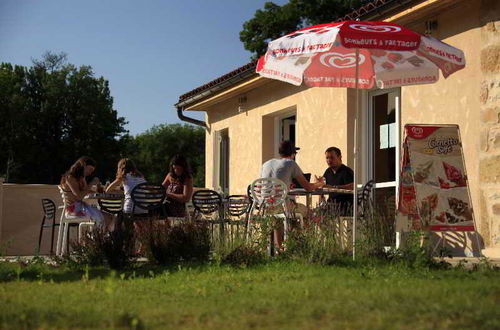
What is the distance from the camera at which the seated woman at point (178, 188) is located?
966cm

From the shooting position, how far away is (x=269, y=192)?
8586mm

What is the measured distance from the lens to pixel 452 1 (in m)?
8.29

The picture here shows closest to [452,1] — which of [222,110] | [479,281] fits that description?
[479,281]

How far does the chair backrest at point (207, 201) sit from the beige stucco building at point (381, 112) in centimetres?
220

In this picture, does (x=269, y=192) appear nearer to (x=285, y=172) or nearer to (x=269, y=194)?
(x=269, y=194)

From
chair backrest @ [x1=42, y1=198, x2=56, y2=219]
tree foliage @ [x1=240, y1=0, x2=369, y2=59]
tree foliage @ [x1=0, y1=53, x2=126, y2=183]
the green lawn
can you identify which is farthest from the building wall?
tree foliage @ [x1=0, y1=53, x2=126, y2=183]

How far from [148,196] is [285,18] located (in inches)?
1033

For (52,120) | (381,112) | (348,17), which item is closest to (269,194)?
(381,112)

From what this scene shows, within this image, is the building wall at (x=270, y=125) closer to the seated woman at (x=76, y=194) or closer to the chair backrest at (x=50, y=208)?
the seated woman at (x=76, y=194)

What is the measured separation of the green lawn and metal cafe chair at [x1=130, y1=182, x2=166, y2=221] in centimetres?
248

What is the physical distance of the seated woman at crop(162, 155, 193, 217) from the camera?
966 cm

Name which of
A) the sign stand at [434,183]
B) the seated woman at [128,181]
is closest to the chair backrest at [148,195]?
the seated woman at [128,181]

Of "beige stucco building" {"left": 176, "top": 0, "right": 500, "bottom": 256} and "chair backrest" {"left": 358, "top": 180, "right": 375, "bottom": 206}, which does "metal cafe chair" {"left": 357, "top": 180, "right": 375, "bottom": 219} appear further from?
"beige stucco building" {"left": 176, "top": 0, "right": 500, "bottom": 256}

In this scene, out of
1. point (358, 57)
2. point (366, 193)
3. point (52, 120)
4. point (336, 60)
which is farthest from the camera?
point (52, 120)
